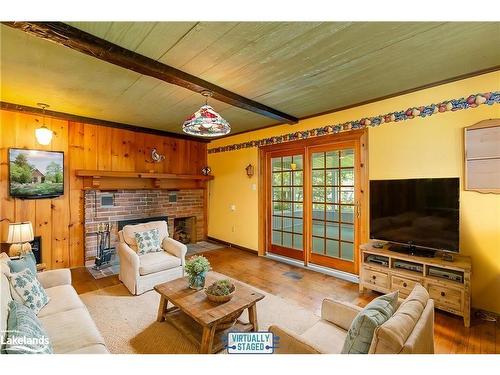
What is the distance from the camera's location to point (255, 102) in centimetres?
311

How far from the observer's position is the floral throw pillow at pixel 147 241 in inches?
125

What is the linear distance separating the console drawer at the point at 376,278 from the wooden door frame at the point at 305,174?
0.51m

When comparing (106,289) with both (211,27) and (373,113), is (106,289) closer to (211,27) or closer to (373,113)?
(211,27)

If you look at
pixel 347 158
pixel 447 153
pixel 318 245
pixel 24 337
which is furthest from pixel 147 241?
pixel 447 153

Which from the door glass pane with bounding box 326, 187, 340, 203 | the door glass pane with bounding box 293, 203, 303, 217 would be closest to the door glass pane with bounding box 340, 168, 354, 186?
the door glass pane with bounding box 326, 187, 340, 203

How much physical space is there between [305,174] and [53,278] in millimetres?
3392

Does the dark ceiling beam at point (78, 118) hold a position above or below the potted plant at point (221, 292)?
above

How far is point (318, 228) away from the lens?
149 inches

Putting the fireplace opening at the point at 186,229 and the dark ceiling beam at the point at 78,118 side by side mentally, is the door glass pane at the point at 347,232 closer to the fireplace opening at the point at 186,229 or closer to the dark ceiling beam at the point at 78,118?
the fireplace opening at the point at 186,229

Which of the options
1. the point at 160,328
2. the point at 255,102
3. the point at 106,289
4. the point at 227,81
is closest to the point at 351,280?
the point at 160,328

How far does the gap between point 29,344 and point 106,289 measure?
6.84 feet

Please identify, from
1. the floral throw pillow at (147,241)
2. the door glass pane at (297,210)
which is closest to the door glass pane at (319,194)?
the door glass pane at (297,210)

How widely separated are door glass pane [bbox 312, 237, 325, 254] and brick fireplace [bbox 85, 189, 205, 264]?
9.22ft

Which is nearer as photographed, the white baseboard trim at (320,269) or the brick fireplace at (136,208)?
the white baseboard trim at (320,269)
